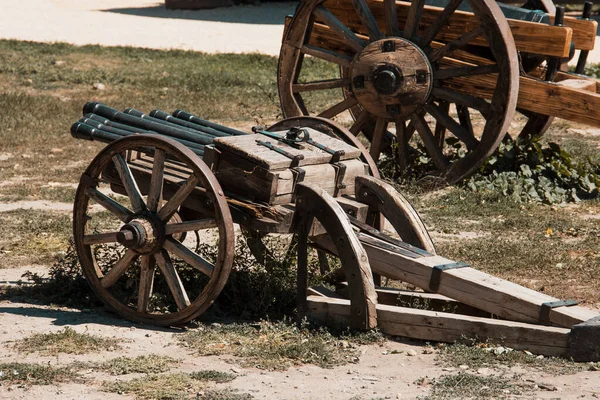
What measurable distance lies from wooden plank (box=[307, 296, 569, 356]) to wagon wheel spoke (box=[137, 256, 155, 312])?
0.84 metres

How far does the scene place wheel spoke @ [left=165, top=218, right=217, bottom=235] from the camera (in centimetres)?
542

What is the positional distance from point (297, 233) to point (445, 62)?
139 inches

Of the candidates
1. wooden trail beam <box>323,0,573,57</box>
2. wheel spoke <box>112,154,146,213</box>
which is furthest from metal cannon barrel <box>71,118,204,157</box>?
wooden trail beam <box>323,0,573,57</box>

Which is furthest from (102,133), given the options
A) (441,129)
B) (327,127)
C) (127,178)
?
(441,129)

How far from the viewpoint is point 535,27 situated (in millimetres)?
8367

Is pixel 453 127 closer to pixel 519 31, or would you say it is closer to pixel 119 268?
pixel 519 31

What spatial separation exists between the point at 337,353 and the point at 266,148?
1.20m

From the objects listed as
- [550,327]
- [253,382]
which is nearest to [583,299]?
[550,327]

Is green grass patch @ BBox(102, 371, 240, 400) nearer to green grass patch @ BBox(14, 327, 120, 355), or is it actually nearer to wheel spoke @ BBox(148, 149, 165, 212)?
green grass patch @ BBox(14, 327, 120, 355)

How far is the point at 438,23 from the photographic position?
8414 millimetres

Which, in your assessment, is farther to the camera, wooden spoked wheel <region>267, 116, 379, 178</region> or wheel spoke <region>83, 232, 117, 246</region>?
wooden spoked wheel <region>267, 116, 379, 178</region>

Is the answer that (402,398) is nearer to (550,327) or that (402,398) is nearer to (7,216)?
(550,327)

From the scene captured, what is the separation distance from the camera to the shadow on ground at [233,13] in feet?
71.1

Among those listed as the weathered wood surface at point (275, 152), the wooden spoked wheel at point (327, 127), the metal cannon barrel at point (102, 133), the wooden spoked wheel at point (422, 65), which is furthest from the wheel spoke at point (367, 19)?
the metal cannon barrel at point (102, 133)
